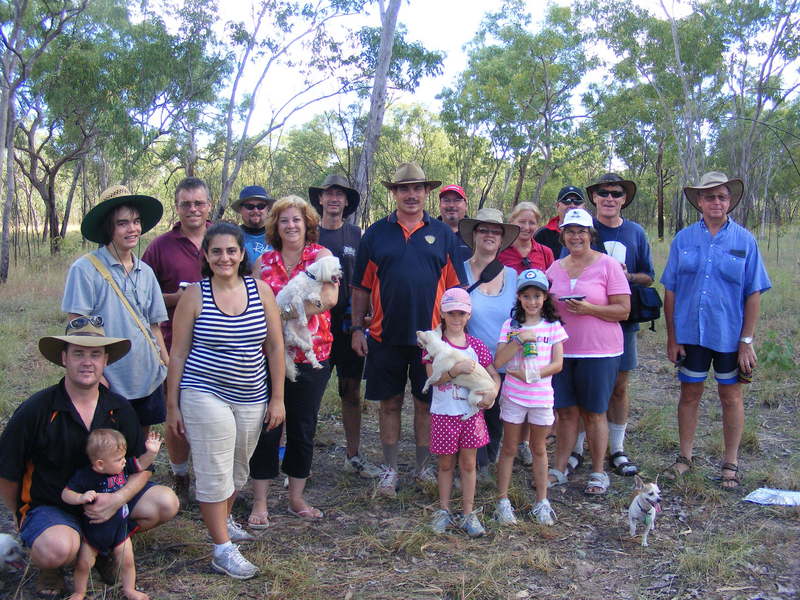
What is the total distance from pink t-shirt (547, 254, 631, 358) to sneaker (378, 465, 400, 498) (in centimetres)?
144

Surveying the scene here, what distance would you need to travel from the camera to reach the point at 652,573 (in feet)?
11.0

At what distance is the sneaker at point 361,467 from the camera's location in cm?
468

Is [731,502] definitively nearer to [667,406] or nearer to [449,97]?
[667,406]

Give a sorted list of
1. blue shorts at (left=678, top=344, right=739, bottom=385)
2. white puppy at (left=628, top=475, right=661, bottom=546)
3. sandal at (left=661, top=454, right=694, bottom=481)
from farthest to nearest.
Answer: sandal at (left=661, top=454, right=694, bottom=481)
blue shorts at (left=678, top=344, right=739, bottom=385)
white puppy at (left=628, top=475, right=661, bottom=546)

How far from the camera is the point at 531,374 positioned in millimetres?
3895

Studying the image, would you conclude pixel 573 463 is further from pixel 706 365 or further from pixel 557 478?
pixel 706 365

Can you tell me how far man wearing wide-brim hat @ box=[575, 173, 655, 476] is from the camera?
4.66m

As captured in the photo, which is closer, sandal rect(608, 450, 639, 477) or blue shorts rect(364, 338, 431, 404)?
blue shorts rect(364, 338, 431, 404)

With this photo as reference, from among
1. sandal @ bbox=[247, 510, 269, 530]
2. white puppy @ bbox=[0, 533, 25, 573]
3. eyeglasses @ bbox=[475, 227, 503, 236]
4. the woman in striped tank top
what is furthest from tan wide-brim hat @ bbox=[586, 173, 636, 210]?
white puppy @ bbox=[0, 533, 25, 573]

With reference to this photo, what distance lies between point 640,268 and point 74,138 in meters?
19.0

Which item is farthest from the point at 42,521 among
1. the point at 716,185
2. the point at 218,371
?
the point at 716,185

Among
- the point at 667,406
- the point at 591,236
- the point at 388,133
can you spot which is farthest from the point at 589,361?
the point at 388,133

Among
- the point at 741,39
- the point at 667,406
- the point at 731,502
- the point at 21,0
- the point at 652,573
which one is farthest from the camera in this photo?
the point at 741,39

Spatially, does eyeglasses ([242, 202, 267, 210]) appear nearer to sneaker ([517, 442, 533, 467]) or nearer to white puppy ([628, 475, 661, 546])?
sneaker ([517, 442, 533, 467])
